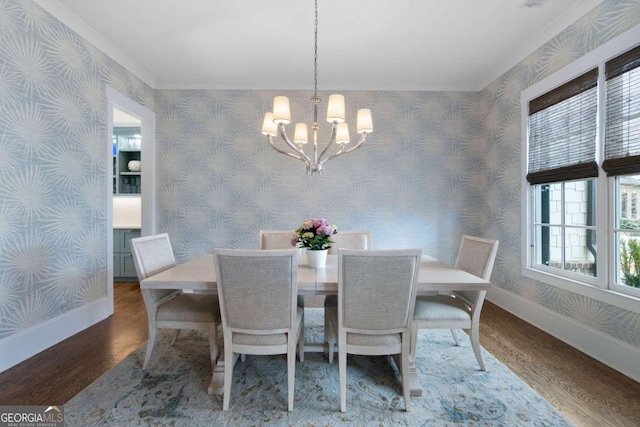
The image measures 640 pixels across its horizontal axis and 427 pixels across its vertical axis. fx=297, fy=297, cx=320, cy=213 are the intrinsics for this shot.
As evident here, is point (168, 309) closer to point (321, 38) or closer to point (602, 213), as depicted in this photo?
point (321, 38)

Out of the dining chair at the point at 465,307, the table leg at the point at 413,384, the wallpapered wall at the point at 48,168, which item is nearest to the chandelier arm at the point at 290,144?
the dining chair at the point at 465,307

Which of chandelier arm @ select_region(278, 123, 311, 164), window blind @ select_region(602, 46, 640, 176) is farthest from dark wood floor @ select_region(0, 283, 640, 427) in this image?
chandelier arm @ select_region(278, 123, 311, 164)

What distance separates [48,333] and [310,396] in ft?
7.19

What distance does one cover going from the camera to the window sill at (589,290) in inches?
78.7

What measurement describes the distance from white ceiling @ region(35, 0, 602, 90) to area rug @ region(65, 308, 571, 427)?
275 cm

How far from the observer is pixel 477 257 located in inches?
84.6

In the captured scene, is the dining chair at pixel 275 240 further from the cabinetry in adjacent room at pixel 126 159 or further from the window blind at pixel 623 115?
the cabinetry in adjacent room at pixel 126 159

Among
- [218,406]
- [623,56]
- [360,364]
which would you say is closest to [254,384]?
[218,406]

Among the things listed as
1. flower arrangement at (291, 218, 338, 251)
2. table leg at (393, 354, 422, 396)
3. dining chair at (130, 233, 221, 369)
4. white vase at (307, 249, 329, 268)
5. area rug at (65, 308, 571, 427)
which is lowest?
area rug at (65, 308, 571, 427)

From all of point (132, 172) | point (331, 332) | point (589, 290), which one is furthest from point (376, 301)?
point (132, 172)

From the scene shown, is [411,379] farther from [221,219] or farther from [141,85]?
[141,85]

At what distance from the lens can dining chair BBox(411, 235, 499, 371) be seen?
1.91m

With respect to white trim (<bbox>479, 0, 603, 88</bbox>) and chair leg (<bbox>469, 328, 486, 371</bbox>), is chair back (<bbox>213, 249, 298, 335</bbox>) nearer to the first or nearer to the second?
chair leg (<bbox>469, 328, 486, 371</bbox>)

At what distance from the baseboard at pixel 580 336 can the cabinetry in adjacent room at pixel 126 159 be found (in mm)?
5301
